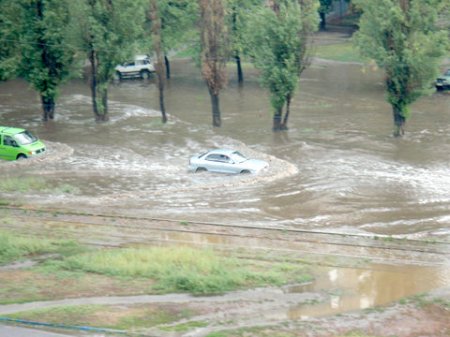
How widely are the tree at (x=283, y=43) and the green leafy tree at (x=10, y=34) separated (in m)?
12.1

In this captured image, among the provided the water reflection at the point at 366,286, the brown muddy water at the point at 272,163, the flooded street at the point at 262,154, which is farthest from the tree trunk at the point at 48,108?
the water reflection at the point at 366,286

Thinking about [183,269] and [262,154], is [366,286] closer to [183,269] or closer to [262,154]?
[183,269]

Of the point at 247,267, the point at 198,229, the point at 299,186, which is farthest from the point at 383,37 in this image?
the point at 247,267

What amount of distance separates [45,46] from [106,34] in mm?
3146

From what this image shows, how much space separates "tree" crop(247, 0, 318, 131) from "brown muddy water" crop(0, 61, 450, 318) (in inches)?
92.9

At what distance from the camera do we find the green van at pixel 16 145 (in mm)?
35469

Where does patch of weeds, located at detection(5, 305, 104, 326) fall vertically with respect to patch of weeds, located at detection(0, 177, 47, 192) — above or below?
above

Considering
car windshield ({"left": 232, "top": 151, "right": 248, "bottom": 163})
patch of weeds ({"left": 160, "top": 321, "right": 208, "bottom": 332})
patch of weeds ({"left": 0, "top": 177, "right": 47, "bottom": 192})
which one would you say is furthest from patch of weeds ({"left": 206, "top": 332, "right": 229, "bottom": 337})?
car windshield ({"left": 232, "top": 151, "right": 248, "bottom": 163})

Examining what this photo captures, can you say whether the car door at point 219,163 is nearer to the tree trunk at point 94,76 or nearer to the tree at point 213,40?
the tree at point 213,40

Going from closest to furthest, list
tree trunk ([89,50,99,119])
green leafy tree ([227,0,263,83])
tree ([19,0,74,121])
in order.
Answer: tree ([19,0,74,121]) → tree trunk ([89,50,99,119]) → green leafy tree ([227,0,263,83])

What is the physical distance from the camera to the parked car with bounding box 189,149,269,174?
32547 millimetres

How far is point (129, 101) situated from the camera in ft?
162

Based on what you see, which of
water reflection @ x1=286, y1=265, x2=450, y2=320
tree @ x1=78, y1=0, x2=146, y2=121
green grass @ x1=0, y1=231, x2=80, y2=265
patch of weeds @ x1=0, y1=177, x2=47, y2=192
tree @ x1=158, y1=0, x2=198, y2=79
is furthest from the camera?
tree @ x1=158, y1=0, x2=198, y2=79

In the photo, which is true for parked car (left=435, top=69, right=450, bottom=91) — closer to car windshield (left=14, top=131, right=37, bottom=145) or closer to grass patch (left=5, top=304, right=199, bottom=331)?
car windshield (left=14, top=131, right=37, bottom=145)
